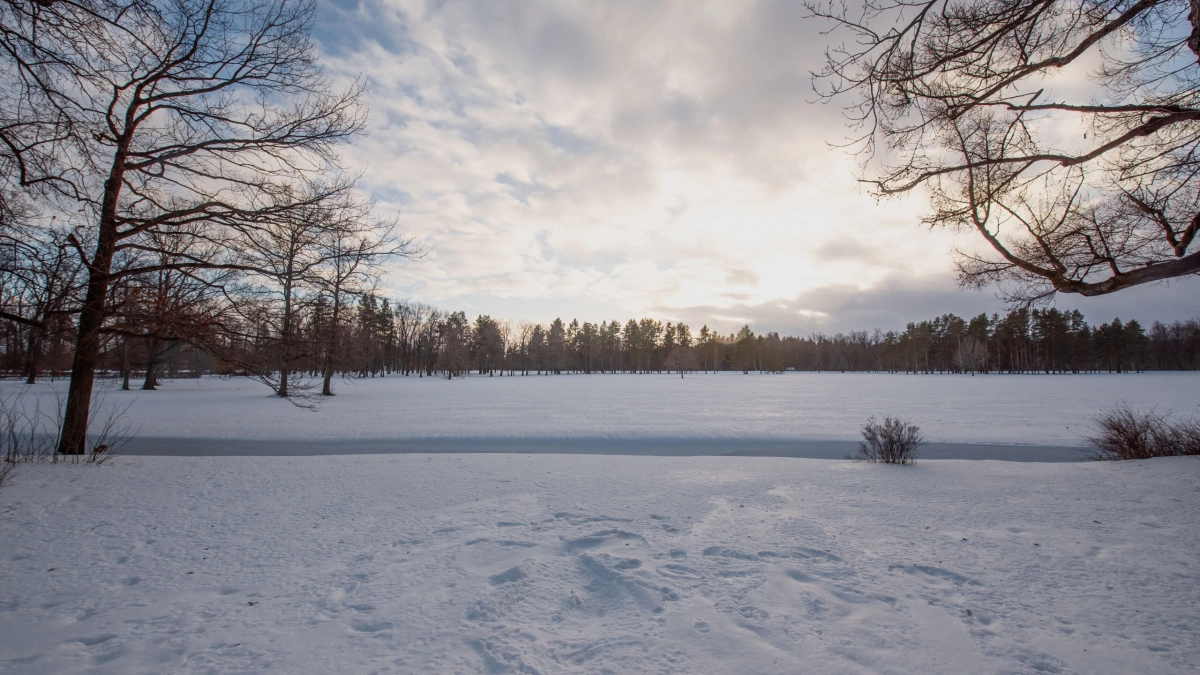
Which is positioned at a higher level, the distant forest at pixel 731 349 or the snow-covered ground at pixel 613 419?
the distant forest at pixel 731 349

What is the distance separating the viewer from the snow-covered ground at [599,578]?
2.76 metres

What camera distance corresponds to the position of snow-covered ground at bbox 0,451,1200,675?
2.76 meters

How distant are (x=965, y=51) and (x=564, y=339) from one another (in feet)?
347

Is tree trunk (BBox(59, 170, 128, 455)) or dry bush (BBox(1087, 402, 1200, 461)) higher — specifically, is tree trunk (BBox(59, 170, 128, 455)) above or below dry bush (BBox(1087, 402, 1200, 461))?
above

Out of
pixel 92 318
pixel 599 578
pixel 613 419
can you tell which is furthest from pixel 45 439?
pixel 599 578

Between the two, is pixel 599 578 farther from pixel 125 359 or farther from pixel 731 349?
pixel 731 349

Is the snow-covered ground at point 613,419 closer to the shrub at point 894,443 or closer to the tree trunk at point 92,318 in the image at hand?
the shrub at point 894,443

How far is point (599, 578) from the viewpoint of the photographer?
3797mm

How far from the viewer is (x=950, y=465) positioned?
9242mm

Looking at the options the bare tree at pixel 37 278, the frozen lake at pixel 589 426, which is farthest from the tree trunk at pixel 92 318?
the frozen lake at pixel 589 426

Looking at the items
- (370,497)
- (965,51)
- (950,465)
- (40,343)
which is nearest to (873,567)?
(965,51)

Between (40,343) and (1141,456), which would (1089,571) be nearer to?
(1141,456)

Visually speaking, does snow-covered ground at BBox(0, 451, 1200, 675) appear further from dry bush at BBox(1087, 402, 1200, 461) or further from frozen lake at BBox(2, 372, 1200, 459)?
frozen lake at BBox(2, 372, 1200, 459)

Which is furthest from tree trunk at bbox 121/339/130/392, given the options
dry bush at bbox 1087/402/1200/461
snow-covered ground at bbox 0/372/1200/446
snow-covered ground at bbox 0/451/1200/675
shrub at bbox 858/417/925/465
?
dry bush at bbox 1087/402/1200/461
